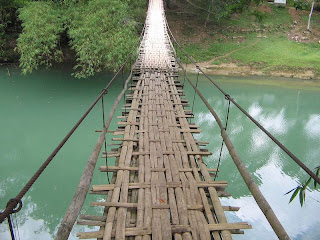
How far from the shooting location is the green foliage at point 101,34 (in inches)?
250

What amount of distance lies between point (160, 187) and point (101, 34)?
5375mm

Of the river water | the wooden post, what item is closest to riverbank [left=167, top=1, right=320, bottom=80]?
the river water

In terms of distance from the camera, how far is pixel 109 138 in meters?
5.47

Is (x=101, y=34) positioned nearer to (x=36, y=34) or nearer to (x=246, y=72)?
(x=36, y=34)

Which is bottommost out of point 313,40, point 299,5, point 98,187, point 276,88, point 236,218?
point 236,218

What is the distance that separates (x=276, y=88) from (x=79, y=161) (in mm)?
6895

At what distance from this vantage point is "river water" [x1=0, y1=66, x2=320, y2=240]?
12.5 ft

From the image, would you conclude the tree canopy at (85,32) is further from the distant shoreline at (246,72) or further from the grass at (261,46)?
the grass at (261,46)

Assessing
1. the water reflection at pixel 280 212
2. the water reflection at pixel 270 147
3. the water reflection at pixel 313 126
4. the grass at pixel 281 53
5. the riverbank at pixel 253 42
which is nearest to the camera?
the water reflection at pixel 280 212

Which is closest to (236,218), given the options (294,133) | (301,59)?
(294,133)

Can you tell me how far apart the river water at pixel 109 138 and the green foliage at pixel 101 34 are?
1.17 meters

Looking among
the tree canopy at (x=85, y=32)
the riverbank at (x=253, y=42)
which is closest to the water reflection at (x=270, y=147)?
the riverbank at (x=253, y=42)

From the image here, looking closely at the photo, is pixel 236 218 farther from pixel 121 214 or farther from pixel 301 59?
pixel 301 59

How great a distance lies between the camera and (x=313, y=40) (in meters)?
11.7
